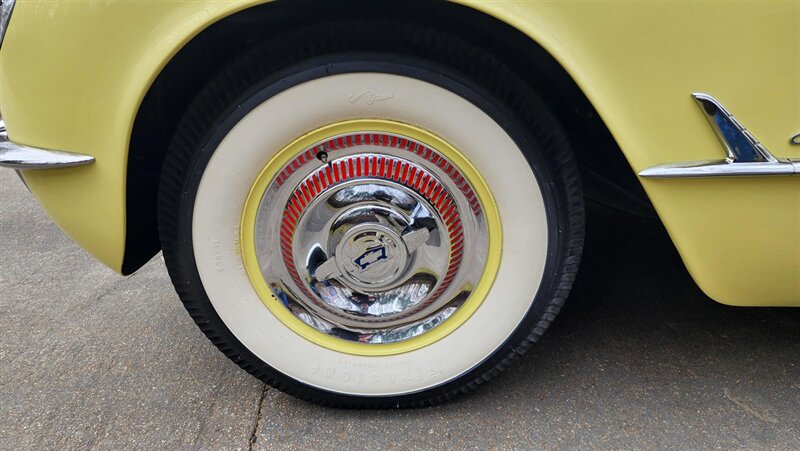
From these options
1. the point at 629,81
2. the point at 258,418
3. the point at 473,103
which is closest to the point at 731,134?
the point at 629,81

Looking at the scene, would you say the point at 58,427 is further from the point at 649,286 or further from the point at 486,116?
the point at 649,286

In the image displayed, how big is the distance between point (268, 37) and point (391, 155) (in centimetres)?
36

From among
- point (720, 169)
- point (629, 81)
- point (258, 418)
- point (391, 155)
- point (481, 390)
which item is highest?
point (629, 81)

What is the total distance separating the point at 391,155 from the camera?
1.18 m

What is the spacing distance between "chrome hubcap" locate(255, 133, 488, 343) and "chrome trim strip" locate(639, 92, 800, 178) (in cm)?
43

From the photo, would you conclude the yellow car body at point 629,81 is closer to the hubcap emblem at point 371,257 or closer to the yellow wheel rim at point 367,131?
the yellow wheel rim at point 367,131

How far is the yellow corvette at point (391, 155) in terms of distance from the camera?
1006 mm

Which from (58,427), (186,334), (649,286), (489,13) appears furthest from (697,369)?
(58,427)

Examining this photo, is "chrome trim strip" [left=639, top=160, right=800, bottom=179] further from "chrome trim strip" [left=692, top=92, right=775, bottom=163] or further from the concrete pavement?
the concrete pavement

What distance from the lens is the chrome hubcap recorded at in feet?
3.88

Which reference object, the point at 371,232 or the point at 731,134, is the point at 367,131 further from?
the point at 731,134

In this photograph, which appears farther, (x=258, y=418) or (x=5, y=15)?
(x=258, y=418)

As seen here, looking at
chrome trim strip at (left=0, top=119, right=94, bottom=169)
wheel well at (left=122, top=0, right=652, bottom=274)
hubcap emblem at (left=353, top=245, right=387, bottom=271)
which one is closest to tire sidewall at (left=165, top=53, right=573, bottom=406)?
wheel well at (left=122, top=0, right=652, bottom=274)

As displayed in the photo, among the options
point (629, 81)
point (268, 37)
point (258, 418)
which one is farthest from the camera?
point (258, 418)
